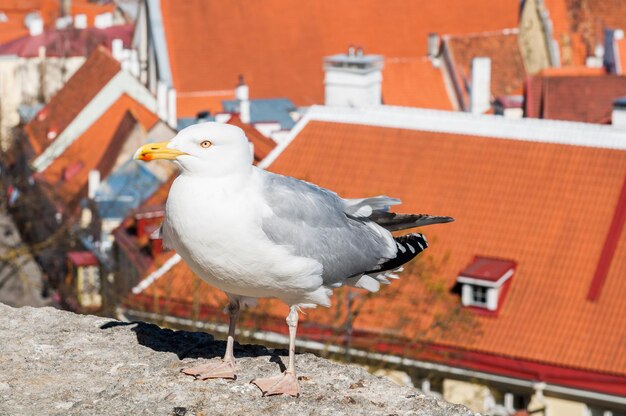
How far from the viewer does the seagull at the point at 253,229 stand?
7000 millimetres

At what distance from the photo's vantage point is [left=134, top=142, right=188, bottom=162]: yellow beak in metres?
7.02

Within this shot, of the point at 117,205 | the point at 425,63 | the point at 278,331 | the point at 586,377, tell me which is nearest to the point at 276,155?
the point at 278,331

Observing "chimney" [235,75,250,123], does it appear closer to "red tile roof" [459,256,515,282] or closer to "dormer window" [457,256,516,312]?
"red tile roof" [459,256,515,282]

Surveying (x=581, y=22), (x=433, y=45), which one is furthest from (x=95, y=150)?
(x=581, y=22)

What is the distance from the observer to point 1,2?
8650 centimetres

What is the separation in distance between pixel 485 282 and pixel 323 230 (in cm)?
1443

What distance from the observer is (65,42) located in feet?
217

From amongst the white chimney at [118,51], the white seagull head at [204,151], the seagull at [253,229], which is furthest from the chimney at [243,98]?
the white seagull head at [204,151]

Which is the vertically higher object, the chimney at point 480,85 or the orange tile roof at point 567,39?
the chimney at point 480,85

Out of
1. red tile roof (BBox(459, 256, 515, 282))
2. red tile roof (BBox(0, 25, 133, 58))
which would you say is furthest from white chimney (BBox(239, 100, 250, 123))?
red tile roof (BBox(459, 256, 515, 282))

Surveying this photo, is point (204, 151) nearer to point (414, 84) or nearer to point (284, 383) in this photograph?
point (284, 383)

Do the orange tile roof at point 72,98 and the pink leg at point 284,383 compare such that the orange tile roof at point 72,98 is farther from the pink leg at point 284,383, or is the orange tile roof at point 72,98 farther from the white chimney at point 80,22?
the pink leg at point 284,383

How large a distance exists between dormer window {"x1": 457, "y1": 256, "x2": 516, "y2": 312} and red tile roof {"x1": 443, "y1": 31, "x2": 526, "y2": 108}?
2812 cm

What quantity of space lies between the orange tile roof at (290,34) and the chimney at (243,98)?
134 cm
